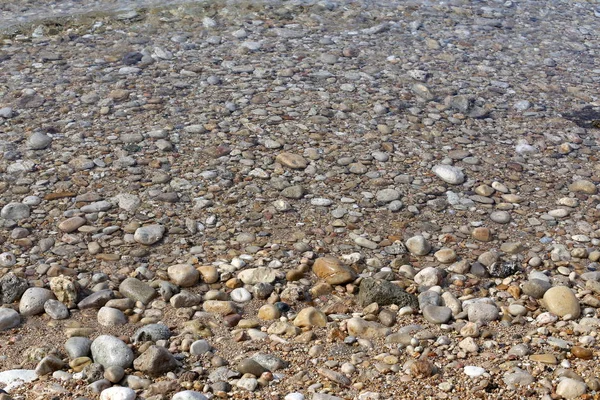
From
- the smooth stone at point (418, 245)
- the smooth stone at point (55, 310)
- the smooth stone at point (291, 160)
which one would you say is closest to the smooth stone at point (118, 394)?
the smooth stone at point (55, 310)

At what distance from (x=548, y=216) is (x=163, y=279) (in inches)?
92.2

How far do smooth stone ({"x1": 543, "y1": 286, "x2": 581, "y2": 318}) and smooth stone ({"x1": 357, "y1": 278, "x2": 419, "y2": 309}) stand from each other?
2.13 feet

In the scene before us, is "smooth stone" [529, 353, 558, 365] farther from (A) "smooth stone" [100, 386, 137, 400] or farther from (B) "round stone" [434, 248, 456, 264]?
(A) "smooth stone" [100, 386, 137, 400]

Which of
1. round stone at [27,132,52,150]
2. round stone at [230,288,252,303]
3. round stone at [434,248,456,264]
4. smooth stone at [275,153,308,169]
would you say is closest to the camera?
round stone at [230,288,252,303]

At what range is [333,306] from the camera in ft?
12.0

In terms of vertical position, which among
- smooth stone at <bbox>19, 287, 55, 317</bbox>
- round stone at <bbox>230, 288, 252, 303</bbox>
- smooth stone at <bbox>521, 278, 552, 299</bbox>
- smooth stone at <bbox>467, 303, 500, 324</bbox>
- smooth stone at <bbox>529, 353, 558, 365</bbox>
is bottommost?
smooth stone at <bbox>521, 278, 552, 299</bbox>

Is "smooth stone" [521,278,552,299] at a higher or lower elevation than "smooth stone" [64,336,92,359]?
lower

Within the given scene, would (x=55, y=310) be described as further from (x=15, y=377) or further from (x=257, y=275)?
(x=257, y=275)

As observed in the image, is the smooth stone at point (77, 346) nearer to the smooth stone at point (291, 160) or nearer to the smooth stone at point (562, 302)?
the smooth stone at point (291, 160)

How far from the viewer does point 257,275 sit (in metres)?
3.84

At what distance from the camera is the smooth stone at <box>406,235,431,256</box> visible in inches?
162

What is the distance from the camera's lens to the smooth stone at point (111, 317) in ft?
11.4

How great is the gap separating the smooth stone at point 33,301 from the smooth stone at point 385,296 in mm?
1542

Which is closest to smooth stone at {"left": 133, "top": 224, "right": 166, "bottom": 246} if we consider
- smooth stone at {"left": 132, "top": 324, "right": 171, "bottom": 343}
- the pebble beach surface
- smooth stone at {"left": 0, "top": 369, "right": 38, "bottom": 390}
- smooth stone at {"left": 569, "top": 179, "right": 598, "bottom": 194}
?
the pebble beach surface
